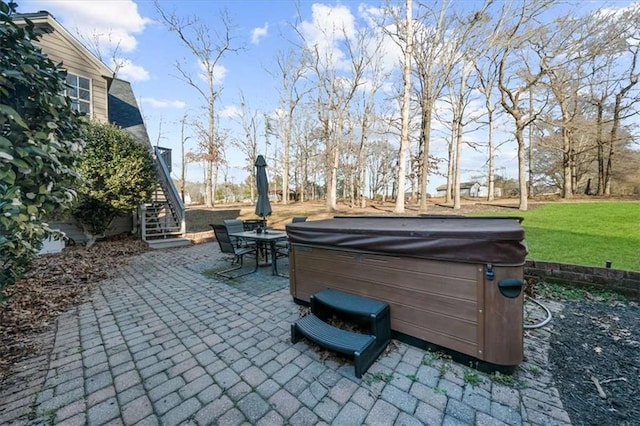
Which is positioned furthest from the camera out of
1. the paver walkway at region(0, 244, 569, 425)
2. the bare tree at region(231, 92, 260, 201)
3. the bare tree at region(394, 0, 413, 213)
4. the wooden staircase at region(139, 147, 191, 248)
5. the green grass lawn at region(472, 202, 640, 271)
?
the bare tree at region(231, 92, 260, 201)

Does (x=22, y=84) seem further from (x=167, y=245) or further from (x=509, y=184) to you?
(x=509, y=184)

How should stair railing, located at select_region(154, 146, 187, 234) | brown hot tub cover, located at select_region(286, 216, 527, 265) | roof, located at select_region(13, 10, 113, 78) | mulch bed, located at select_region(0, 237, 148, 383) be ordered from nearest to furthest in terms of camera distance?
brown hot tub cover, located at select_region(286, 216, 527, 265) → mulch bed, located at select_region(0, 237, 148, 383) → roof, located at select_region(13, 10, 113, 78) → stair railing, located at select_region(154, 146, 187, 234)

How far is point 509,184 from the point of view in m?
29.1

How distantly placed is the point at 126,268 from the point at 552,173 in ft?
104

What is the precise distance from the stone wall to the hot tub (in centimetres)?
268

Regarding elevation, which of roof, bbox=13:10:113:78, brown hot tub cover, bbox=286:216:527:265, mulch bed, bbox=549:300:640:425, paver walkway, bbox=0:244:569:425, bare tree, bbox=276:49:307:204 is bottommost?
paver walkway, bbox=0:244:569:425

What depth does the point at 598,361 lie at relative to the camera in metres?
2.33

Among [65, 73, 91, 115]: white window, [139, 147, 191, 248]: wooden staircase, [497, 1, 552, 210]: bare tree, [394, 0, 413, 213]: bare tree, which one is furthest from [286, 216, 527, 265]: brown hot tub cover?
[497, 1, 552, 210]: bare tree

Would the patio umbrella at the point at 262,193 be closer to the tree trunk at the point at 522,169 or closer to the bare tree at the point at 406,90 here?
the bare tree at the point at 406,90

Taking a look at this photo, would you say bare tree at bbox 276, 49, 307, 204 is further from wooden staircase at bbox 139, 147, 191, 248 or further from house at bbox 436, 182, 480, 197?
house at bbox 436, 182, 480, 197

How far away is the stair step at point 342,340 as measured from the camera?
212 cm

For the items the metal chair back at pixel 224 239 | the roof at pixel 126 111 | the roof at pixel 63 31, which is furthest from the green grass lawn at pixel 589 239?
the roof at pixel 63 31

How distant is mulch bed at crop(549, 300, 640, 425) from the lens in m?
1.80

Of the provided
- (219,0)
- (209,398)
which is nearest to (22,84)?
(209,398)
